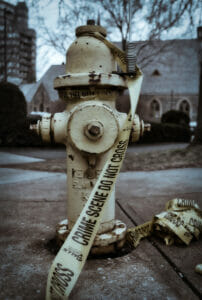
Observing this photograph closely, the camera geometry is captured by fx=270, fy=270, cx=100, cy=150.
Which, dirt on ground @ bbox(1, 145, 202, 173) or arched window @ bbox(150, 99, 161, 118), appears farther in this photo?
arched window @ bbox(150, 99, 161, 118)

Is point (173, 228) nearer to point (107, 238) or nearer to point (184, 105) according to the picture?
point (107, 238)

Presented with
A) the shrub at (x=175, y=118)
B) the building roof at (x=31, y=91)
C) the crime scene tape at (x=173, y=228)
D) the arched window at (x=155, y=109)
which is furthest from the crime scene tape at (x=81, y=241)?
the arched window at (x=155, y=109)

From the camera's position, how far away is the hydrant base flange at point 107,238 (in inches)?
69.3

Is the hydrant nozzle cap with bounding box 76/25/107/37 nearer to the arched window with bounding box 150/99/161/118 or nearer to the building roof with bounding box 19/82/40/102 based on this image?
the building roof with bounding box 19/82/40/102

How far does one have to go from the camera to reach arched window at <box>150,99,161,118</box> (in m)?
31.0

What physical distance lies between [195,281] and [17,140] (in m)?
9.85

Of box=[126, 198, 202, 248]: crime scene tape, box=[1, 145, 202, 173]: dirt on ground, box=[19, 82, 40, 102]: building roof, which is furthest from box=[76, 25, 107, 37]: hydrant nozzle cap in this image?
box=[1, 145, 202, 173]: dirt on ground

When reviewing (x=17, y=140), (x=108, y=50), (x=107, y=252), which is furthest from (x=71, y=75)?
(x=17, y=140)

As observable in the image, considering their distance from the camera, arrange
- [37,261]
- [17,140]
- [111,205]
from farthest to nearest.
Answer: [17,140] → [111,205] → [37,261]

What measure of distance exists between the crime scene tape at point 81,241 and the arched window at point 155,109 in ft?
99.4

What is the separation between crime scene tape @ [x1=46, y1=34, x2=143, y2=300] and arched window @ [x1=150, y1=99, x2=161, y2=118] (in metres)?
30.3

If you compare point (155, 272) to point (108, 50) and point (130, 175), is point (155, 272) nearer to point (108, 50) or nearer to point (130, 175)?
point (108, 50)

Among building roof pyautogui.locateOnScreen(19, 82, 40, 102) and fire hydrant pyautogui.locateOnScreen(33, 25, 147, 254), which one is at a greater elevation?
building roof pyautogui.locateOnScreen(19, 82, 40, 102)

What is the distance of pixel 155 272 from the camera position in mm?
1590
